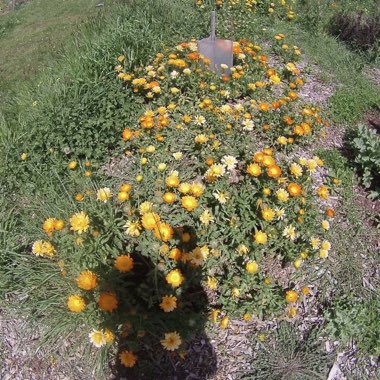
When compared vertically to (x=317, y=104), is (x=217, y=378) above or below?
below

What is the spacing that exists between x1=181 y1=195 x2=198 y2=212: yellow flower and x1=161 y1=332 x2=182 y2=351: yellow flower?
813 millimetres

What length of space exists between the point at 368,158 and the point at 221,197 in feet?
5.42

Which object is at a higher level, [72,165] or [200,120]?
[200,120]

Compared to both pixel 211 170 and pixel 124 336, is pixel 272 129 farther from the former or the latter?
pixel 124 336

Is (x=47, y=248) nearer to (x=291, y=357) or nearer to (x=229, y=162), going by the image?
(x=229, y=162)

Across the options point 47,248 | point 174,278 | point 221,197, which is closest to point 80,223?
point 47,248

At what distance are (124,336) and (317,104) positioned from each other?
341 cm

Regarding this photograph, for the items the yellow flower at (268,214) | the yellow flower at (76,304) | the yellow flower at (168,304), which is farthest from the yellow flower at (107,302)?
the yellow flower at (268,214)

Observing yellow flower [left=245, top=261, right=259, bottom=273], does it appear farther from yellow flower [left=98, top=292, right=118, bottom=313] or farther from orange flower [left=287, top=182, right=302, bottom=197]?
yellow flower [left=98, top=292, right=118, bottom=313]

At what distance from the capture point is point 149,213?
2.36m

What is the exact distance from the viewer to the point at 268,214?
2555mm

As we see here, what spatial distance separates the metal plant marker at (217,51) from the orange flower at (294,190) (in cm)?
196

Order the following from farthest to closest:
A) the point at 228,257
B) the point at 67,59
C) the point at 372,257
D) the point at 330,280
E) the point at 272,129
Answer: the point at 67,59 < the point at 272,129 < the point at 372,257 < the point at 330,280 < the point at 228,257

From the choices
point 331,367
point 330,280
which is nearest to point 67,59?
point 330,280
